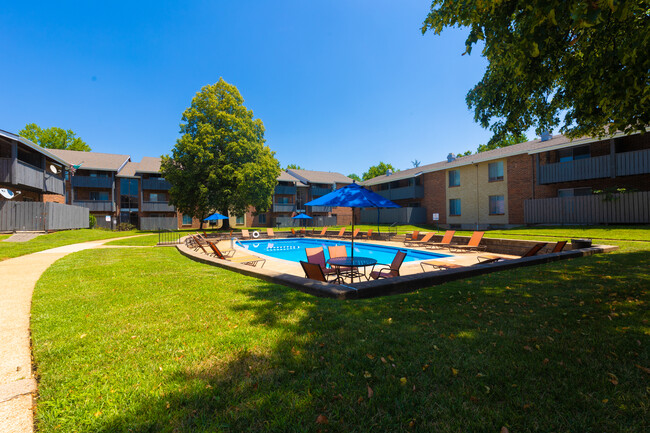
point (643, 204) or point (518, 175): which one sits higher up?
point (518, 175)

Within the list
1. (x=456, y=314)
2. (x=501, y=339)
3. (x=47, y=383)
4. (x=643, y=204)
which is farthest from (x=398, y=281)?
(x=643, y=204)

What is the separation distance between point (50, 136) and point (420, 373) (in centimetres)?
6762

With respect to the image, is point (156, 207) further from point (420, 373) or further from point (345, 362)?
point (420, 373)

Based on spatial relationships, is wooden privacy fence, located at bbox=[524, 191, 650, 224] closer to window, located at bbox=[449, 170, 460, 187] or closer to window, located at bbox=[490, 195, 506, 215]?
window, located at bbox=[490, 195, 506, 215]

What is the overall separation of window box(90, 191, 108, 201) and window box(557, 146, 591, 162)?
48389mm

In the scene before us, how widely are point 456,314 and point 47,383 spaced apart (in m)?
4.52

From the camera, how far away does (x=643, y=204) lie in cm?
1667

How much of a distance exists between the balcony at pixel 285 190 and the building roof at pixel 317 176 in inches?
116

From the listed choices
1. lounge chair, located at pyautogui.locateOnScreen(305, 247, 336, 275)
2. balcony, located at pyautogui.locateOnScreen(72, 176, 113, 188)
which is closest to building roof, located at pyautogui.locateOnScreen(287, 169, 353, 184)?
balcony, located at pyautogui.locateOnScreen(72, 176, 113, 188)

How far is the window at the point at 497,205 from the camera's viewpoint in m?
25.0

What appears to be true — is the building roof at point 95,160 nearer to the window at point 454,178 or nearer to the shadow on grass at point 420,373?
the window at point 454,178

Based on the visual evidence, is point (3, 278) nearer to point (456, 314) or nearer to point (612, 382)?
point (456, 314)

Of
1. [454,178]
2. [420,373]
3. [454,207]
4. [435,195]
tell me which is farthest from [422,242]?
[435,195]

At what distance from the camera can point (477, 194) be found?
88.6 ft
